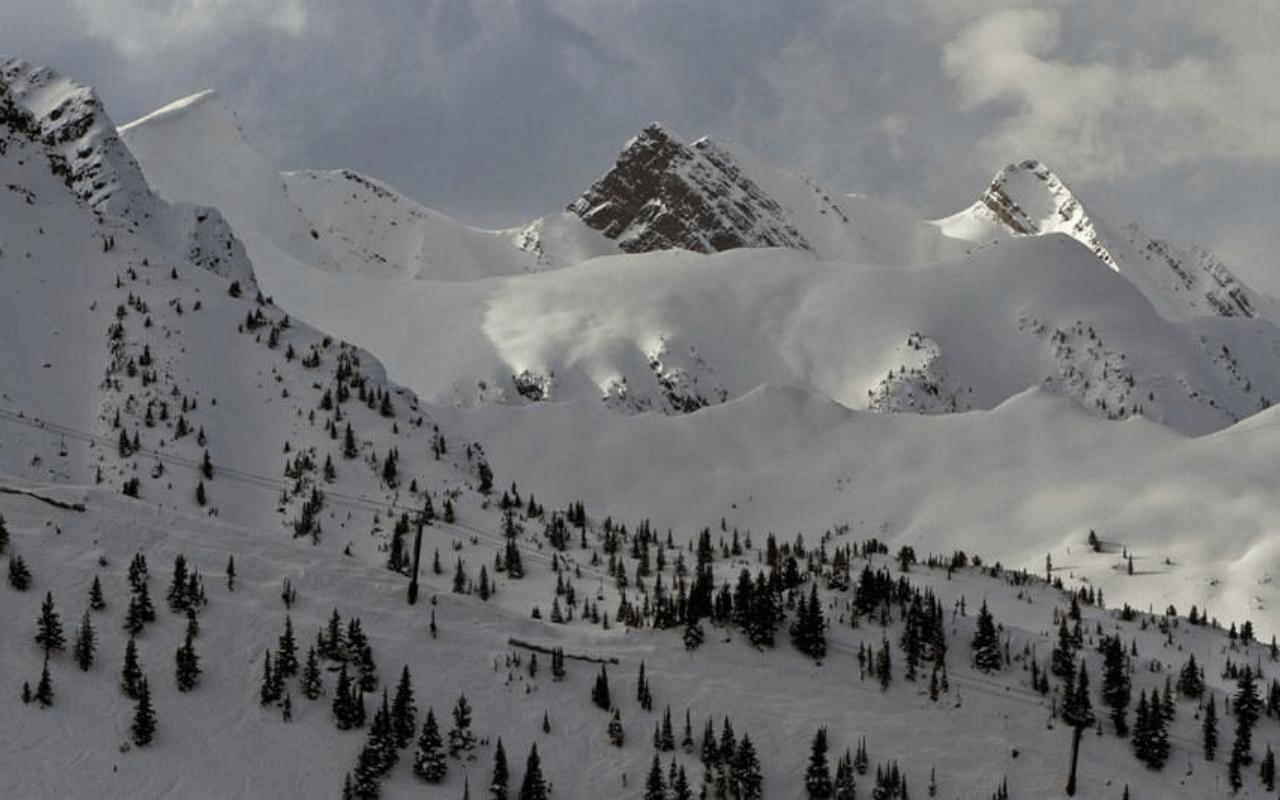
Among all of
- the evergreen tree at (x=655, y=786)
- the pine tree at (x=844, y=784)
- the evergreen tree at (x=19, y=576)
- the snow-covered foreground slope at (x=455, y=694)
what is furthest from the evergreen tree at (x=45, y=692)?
the pine tree at (x=844, y=784)

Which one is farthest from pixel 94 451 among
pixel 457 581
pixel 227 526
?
pixel 227 526

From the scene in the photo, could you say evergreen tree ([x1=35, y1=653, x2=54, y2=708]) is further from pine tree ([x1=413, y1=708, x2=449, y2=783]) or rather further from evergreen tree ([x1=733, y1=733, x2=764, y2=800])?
evergreen tree ([x1=733, y1=733, x2=764, y2=800])

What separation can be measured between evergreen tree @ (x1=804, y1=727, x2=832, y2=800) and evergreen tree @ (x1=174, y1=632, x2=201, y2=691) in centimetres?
3023

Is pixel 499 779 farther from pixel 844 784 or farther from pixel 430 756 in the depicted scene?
pixel 844 784

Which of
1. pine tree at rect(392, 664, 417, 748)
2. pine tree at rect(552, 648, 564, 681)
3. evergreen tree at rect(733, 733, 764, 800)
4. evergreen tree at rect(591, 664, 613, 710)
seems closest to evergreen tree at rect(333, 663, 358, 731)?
pine tree at rect(392, 664, 417, 748)

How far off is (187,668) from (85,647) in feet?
15.3

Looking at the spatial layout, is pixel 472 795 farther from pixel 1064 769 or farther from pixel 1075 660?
pixel 1075 660

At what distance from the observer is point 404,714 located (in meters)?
65.8

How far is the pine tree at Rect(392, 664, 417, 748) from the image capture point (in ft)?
213

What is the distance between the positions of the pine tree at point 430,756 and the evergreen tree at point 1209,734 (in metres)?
44.2

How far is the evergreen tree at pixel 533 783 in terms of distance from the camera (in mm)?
62688

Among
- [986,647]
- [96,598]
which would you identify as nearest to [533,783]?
[96,598]

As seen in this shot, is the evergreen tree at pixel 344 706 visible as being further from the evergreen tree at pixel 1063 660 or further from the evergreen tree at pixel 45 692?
the evergreen tree at pixel 1063 660

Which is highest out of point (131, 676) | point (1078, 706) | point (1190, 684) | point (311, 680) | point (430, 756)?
point (1190, 684)
